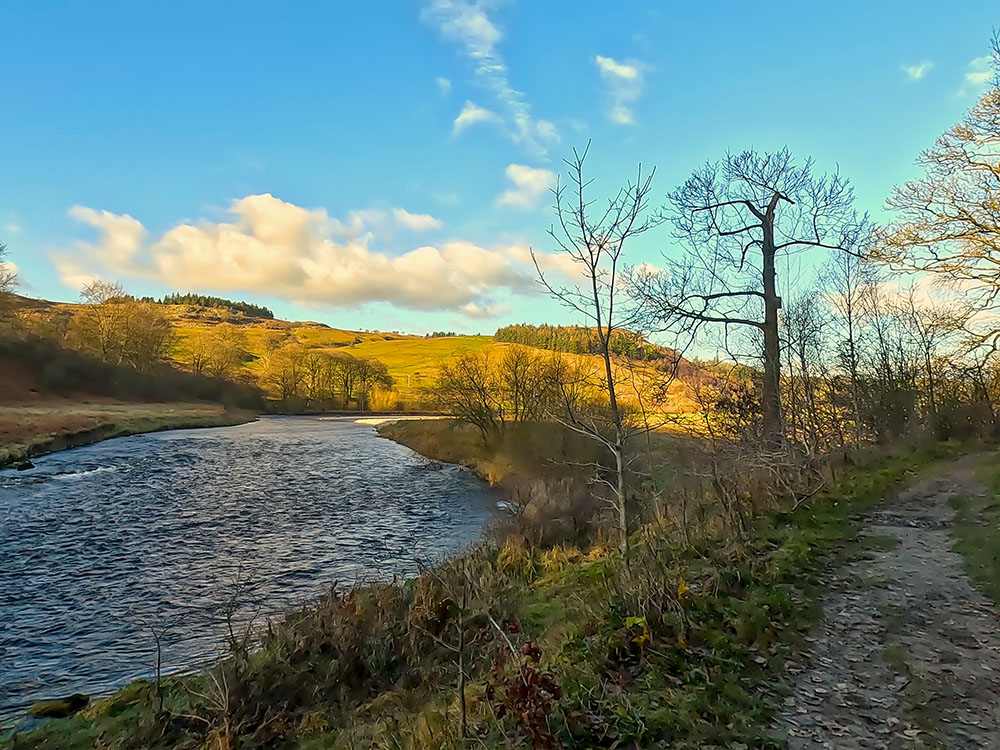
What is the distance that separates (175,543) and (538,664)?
14.7 m

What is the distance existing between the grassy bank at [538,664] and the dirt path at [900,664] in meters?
0.30

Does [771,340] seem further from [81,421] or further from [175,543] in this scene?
[81,421]

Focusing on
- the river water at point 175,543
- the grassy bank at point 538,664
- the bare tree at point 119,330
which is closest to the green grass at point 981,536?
the grassy bank at point 538,664

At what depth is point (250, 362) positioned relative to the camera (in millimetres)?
102562

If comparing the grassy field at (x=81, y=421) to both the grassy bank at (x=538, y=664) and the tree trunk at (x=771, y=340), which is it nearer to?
the grassy bank at (x=538, y=664)

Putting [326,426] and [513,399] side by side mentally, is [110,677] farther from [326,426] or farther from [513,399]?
[326,426]

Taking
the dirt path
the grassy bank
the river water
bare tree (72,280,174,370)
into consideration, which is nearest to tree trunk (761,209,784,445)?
the grassy bank

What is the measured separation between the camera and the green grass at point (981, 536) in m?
7.62

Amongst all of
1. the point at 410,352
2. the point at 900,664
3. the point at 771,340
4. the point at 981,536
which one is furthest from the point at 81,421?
the point at 410,352

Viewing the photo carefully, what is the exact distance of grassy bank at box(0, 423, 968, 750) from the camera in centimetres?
461

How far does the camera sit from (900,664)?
17.7 ft

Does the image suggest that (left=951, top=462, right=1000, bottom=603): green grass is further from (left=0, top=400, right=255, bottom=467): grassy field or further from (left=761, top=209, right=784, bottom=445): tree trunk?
(left=0, top=400, right=255, bottom=467): grassy field

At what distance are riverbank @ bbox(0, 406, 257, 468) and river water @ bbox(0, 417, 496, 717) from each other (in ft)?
8.28

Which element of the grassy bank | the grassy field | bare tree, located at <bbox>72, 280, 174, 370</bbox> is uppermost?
bare tree, located at <bbox>72, 280, 174, 370</bbox>
